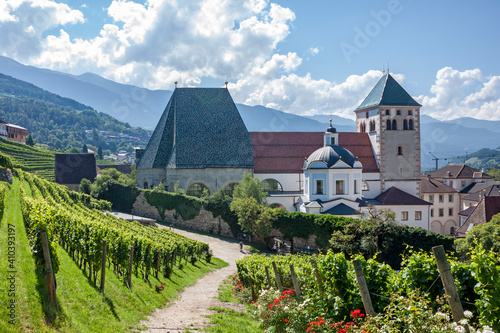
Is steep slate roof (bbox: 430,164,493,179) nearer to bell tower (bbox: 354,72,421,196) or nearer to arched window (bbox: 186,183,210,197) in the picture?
bell tower (bbox: 354,72,421,196)

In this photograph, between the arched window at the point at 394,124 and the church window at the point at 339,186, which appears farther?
the arched window at the point at 394,124

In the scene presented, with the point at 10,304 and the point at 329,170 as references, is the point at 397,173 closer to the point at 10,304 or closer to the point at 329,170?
the point at 329,170

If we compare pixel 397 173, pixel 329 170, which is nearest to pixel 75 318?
pixel 329 170

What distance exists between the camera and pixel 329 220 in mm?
36562

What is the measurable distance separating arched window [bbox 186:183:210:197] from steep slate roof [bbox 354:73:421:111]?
26209mm

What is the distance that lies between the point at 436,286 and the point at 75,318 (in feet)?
25.8

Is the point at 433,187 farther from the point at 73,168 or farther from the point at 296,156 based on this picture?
the point at 73,168

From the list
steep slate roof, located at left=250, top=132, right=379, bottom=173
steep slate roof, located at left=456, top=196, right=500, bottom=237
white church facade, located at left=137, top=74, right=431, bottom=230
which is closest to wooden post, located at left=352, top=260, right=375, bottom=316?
white church facade, located at left=137, top=74, right=431, bottom=230

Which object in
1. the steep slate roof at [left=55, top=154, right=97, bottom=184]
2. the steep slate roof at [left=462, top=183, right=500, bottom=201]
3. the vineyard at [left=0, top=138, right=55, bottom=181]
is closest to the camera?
the steep slate roof at [left=462, top=183, right=500, bottom=201]

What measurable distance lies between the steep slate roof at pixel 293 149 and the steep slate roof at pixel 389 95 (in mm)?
5017

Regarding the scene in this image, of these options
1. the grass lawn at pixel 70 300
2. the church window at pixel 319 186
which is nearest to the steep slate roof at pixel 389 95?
the church window at pixel 319 186

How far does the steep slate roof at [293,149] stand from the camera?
176 feet

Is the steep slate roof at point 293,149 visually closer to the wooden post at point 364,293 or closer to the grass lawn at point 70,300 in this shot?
the grass lawn at point 70,300

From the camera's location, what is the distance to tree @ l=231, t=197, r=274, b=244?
39.2m
